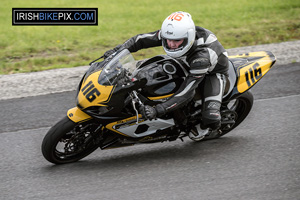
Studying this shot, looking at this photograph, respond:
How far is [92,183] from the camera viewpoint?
15.7 feet

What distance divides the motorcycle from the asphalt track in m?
0.26

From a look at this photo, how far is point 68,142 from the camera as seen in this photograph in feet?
16.3

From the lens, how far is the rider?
4641mm

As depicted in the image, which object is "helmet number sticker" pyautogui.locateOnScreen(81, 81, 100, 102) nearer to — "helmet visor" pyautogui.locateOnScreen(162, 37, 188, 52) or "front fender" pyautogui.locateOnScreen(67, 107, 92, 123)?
"front fender" pyautogui.locateOnScreen(67, 107, 92, 123)

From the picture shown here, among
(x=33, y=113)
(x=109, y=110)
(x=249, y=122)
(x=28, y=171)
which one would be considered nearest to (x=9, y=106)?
(x=33, y=113)

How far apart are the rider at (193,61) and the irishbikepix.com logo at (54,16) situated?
7394mm

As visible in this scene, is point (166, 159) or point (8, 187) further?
point (166, 159)

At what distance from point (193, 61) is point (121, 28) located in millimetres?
7105

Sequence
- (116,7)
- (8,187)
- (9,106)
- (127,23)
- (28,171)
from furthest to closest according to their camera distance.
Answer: (116,7) < (127,23) < (9,106) < (28,171) < (8,187)

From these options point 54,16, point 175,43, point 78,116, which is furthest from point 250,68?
point 54,16

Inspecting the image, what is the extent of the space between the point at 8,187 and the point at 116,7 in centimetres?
997

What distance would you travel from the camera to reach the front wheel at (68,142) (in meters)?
4.77

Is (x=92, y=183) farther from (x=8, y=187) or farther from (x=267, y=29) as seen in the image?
(x=267, y=29)

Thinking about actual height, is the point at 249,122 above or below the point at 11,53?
below
